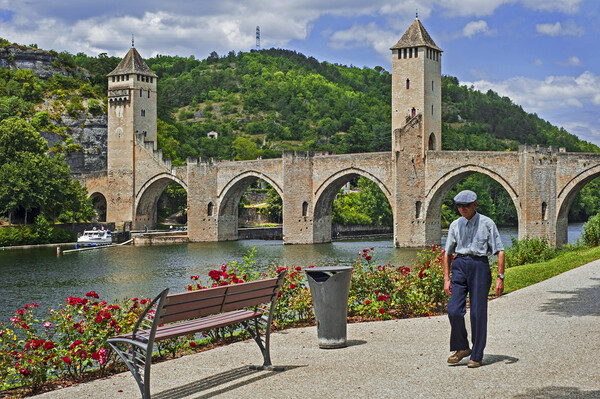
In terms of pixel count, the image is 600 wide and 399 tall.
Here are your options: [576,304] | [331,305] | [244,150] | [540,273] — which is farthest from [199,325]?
[244,150]

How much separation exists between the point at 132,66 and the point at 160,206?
14.7 metres

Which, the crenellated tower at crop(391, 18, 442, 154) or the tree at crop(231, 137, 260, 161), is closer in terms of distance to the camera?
the crenellated tower at crop(391, 18, 442, 154)

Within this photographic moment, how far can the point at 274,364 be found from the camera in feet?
27.2

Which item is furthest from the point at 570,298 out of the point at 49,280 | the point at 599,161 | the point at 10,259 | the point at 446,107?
the point at 446,107

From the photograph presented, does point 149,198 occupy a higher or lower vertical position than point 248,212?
higher

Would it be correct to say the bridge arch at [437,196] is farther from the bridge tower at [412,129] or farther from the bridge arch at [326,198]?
the bridge arch at [326,198]

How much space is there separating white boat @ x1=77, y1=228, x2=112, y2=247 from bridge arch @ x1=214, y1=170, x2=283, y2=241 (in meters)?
8.13

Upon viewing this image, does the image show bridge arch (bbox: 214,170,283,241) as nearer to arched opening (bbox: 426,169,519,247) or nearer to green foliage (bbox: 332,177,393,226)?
green foliage (bbox: 332,177,393,226)

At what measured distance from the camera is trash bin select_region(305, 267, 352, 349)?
29.7 feet

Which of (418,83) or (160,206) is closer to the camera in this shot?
(418,83)

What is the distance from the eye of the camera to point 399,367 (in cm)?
780

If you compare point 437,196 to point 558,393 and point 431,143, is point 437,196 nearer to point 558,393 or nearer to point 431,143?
point 431,143

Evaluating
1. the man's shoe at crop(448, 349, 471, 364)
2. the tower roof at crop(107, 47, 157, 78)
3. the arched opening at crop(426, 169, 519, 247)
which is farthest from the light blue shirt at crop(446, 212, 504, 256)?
the tower roof at crop(107, 47, 157, 78)

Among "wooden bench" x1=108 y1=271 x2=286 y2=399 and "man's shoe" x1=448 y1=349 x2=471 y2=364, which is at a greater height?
"wooden bench" x1=108 y1=271 x2=286 y2=399
